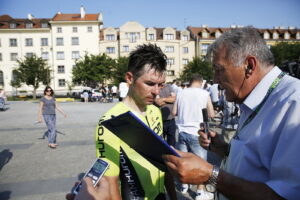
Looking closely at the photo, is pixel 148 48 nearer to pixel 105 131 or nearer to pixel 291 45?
pixel 105 131

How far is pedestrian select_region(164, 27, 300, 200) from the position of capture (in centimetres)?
105

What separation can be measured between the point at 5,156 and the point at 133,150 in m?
6.05

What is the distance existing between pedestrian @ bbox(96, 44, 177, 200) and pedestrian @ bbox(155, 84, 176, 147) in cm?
288

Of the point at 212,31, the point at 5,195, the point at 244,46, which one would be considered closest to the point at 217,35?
the point at 212,31

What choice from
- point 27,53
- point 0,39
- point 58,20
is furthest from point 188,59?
point 0,39

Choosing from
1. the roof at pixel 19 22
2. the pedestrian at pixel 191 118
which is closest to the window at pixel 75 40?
the roof at pixel 19 22

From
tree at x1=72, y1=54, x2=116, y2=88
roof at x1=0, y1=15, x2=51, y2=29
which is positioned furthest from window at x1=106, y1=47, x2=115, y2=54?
roof at x1=0, y1=15, x2=51, y2=29

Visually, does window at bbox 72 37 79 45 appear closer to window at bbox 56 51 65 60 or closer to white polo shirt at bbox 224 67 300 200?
window at bbox 56 51 65 60

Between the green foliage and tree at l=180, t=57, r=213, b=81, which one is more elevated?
the green foliage

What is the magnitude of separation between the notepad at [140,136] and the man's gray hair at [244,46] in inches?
30.6

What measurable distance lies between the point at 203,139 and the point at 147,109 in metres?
0.64

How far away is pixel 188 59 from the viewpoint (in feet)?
164

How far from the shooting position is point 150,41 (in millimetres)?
48344

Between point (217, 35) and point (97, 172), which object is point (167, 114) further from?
point (217, 35)
